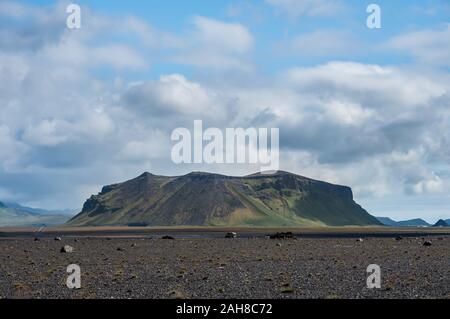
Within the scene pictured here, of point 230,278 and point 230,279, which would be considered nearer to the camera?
point 230,279

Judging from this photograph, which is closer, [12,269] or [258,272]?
[258,272]

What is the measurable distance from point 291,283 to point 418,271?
33.4 feet
